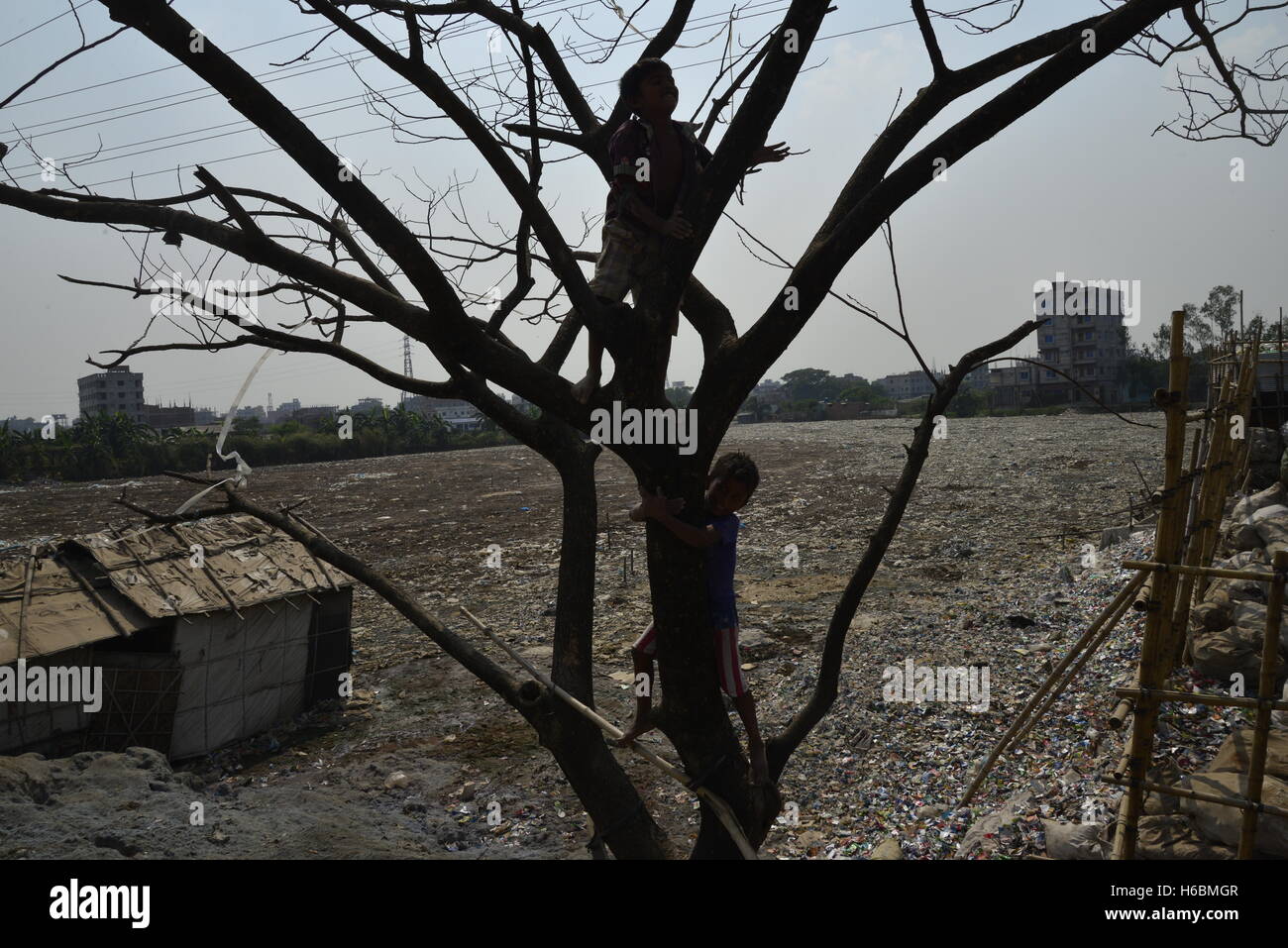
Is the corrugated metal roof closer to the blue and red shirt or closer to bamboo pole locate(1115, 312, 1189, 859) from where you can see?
the blue and red shirt

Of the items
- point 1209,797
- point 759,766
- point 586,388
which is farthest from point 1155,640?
point 586,388

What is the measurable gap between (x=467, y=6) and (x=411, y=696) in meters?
5.53

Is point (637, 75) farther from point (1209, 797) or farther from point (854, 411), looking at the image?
Answer: point (854, 411)

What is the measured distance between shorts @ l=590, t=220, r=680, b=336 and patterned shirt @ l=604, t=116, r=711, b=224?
0.13 feet

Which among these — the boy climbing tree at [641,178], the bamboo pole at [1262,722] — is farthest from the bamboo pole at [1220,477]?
the boy climbing tree at [641,178]

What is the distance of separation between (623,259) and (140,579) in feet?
16.5

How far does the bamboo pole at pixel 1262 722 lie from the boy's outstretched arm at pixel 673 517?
80.7 inches

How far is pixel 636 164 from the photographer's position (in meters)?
2.08

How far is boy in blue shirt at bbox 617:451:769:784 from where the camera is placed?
7.09ft

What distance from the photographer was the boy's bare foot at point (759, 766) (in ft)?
7.66

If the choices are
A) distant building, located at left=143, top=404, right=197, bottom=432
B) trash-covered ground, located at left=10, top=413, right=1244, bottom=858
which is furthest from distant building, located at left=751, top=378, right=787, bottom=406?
trash-covered ground, located at left=10, top=413, right=1244, bottom=858
